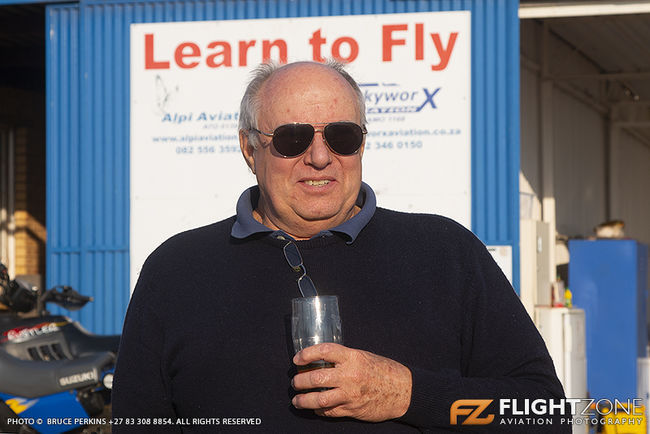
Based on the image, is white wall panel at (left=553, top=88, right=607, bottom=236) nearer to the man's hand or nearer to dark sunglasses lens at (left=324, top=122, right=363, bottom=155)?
dark sunglasses lens at (left=324, top=122, right=363, bottom=155)

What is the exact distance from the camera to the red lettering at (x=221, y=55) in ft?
24.5

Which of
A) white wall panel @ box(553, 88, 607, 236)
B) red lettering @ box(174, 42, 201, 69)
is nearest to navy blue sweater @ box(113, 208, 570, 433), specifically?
red lettering @ box(174, 42, 201, 69)

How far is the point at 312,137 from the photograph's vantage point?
2.25 meters

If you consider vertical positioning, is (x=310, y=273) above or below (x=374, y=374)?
above

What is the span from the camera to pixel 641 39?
1236 cm

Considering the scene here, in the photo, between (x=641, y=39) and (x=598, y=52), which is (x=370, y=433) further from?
(x=598, y=52)

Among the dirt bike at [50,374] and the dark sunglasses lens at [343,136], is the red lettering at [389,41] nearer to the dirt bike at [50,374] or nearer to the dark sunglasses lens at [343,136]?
the dirt bike at [50,374]

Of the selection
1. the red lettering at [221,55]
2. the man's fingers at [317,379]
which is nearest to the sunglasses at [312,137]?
the man's fingers at [317,379]

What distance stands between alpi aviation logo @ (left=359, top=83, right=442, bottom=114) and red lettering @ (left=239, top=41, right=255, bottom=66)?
1.12 metres

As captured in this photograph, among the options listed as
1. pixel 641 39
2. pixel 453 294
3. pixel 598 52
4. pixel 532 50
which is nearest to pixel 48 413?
pixel 453 294

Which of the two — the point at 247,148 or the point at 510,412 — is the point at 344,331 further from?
the point at 247,148

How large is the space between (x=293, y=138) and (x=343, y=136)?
139 millimetres

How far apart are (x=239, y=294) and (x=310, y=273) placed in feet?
0.65

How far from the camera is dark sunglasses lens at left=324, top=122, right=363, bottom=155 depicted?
7.37 feet
